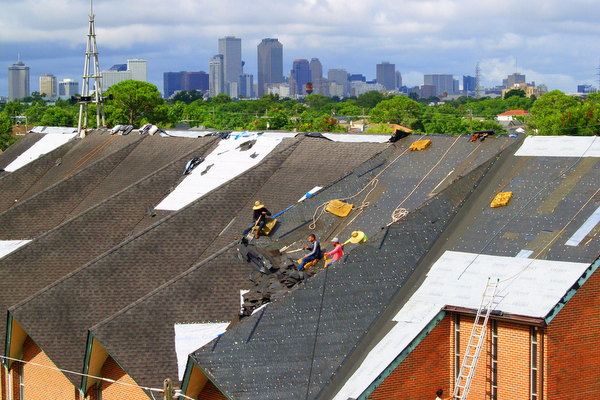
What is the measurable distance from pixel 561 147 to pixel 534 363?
8.84m

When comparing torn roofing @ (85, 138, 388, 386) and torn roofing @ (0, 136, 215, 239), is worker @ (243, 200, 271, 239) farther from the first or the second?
torn roofing @ (0, 136, 215, 239)

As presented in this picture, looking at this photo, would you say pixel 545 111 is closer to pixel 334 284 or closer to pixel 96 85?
pixel 96 85

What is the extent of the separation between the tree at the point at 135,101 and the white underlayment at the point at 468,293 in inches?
3393

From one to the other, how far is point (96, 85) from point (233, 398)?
42.8m

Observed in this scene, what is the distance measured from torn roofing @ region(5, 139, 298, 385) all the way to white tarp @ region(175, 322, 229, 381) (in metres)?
3.47

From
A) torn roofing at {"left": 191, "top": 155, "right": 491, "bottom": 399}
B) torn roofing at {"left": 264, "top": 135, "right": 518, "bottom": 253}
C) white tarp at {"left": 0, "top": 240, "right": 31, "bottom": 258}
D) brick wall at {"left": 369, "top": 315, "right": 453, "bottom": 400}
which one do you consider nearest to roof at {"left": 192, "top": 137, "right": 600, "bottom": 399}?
torn roofing at {"left": 191, "top": 155, "right": 491, "bottom": 399}

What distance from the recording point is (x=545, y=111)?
99.7 meters

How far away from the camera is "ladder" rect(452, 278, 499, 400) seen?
22.1 meters

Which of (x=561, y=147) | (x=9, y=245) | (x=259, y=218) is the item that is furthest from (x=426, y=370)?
(x=9, y=245)

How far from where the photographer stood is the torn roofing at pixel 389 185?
3009 cm

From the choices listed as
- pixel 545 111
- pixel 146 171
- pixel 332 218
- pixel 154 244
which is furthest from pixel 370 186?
pixel 545 111

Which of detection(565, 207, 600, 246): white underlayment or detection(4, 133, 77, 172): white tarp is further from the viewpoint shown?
detection(4, 133, 77, 172): white tarp

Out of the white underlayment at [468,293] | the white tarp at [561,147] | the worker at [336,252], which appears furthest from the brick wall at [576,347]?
the worker at [336,252]

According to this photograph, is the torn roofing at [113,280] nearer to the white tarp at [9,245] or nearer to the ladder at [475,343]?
the white tarp at [9,245]
